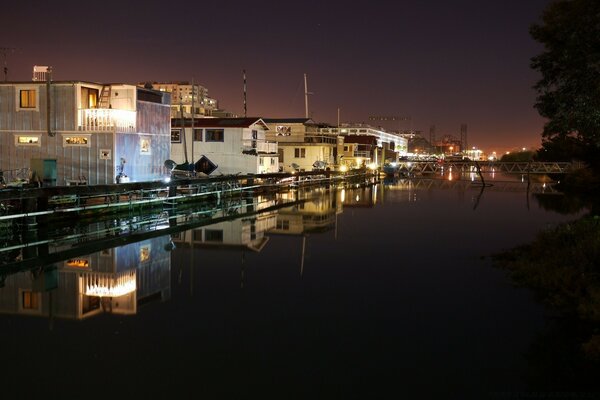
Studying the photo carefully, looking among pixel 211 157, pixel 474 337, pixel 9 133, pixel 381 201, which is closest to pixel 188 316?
pixel 474 337

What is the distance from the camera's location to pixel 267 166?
54938 millimetres

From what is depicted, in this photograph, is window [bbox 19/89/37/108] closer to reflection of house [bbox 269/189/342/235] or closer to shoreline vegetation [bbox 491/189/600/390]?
reflection of house [bbox 269/189/342/235]

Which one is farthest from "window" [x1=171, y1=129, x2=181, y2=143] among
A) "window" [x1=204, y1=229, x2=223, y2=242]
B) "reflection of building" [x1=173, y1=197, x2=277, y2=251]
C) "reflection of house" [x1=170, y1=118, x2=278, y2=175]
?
"window" [x1=204, y1=229, x2=223, y2=242]

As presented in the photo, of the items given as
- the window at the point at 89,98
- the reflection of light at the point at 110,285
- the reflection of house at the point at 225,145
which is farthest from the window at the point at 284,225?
the reflection of house at the point at 225,145

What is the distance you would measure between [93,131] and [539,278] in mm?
23313

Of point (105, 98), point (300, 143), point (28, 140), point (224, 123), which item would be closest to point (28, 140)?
point (28, 140)

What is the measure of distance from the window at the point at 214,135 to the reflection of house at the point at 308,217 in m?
17.2

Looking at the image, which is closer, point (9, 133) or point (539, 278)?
point (539, 278)

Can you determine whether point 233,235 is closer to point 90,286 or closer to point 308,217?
point 308,217

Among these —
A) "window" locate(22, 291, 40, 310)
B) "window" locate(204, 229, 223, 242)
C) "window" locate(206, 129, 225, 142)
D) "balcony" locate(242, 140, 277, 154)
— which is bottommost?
"window" locate(22, 291, 40, 310)

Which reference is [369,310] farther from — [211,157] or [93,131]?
[211,157]

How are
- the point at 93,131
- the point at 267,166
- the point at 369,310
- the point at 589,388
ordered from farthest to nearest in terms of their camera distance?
the point at 267,166 → the point at 93,131 → the point at 369,310 → the point at 589,388

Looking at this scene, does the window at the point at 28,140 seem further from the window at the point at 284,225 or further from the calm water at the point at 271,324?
the calm water at the point at 271,324

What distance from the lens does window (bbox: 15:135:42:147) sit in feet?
98.2
